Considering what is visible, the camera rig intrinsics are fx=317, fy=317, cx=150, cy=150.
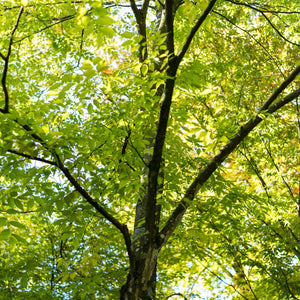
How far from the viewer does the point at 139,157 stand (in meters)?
3.20

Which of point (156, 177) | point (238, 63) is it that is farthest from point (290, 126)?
point (156, 177)

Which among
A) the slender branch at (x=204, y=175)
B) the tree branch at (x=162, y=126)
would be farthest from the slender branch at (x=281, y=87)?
the tree branch at (x=162, y=126)

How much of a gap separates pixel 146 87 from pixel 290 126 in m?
5.14

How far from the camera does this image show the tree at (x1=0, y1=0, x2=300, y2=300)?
108 inches

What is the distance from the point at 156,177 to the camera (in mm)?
2996

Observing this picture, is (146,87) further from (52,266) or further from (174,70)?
(52,266)

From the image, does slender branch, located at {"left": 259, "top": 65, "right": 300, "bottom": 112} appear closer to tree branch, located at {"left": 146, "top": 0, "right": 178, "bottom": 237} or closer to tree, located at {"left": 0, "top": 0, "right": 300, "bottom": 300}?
tree, located at {"left": 0, "top": 0, "right": 300, "bottom": 300}

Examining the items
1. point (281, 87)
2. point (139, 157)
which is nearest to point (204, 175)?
A: point (139, 157)

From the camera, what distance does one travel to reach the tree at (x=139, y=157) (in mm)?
2750

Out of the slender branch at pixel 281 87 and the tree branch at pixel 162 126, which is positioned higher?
the slender branch at pixel 281 87

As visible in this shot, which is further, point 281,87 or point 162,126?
point 281,87

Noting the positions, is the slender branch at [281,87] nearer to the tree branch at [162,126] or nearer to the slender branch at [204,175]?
the slender branch at [204,175]

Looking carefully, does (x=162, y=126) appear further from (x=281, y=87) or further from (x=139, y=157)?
(x=281, y=87)

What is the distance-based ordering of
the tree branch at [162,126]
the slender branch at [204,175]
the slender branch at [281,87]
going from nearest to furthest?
the tree branch at [162,126] < the slender branch at [204,175] < the slender branch at [281,87]
